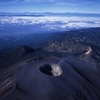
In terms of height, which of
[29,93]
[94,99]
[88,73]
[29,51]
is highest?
[29,93]

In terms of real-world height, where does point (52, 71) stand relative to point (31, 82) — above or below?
below

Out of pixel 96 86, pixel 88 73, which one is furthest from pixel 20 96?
pixel 88 73

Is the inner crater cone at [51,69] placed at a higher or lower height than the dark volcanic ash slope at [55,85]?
lower

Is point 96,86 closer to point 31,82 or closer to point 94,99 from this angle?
point 94,99

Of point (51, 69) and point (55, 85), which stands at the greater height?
point (55, 85)

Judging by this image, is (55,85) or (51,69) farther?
(51,69)

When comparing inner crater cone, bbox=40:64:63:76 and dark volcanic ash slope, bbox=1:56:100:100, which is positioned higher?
dark volcanic ash slope, bbox=1:56:100:100

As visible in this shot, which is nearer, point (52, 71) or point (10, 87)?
point (10, 87)

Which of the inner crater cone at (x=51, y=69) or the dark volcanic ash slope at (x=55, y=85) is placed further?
the inner crater cone at (x=51, y=69)

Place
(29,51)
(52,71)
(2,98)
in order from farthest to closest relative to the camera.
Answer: (29,51)
(52,71)
(2,98)

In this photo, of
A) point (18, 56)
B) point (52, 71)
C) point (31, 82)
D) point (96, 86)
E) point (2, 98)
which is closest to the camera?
point (2, 98)

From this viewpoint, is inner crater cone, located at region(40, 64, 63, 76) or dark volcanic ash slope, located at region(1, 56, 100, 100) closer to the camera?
dark volcanic ash slope, located at region(1, 56, 100, 100)
